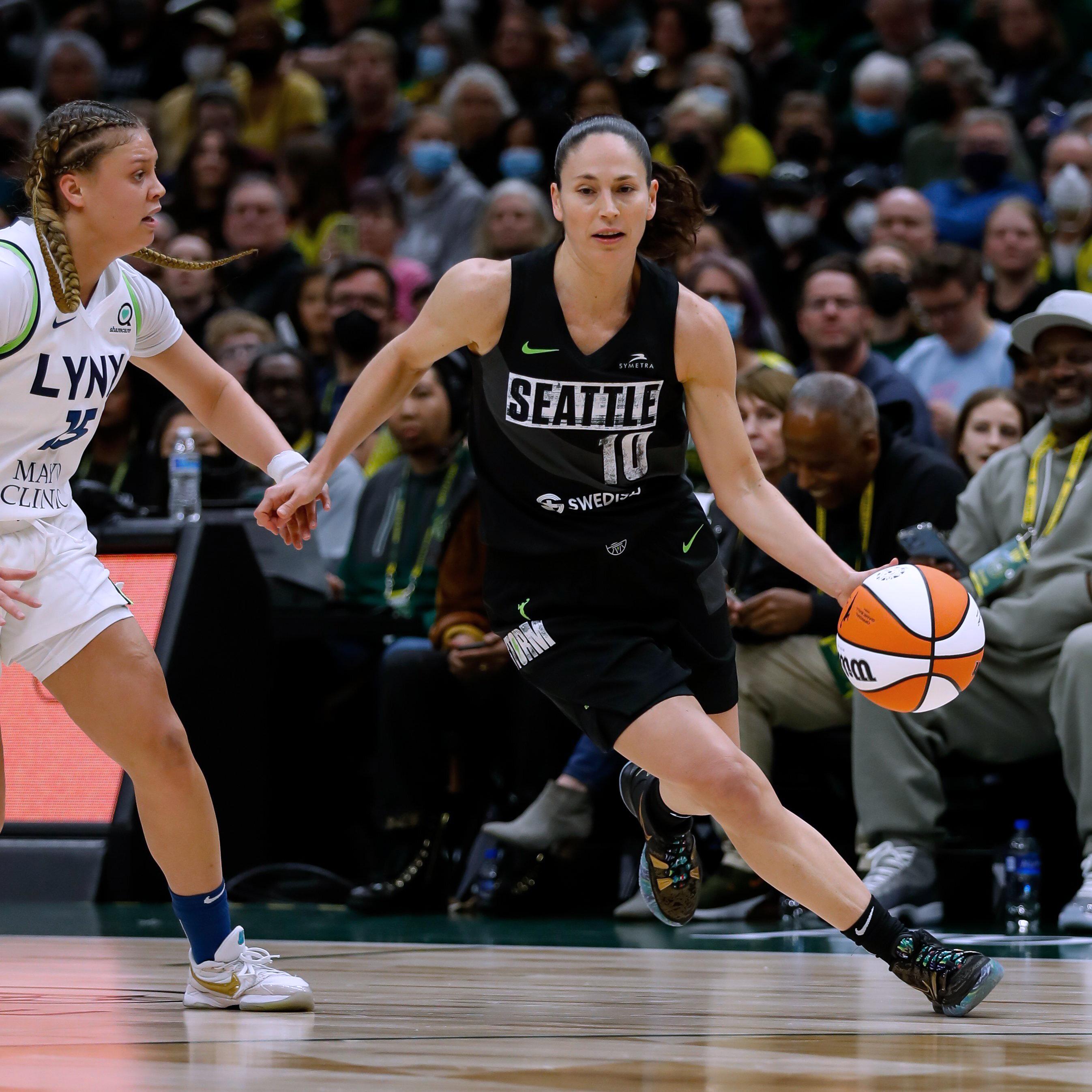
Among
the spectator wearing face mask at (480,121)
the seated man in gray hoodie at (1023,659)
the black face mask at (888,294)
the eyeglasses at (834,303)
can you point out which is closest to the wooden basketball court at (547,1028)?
the seated man in gray hoodie at (1023,659)

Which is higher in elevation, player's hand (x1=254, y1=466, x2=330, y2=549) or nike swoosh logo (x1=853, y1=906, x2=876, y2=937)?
player's hand (x1=254, y1=466, x2=330, y2=549)

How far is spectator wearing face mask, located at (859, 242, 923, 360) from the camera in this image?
318 inches

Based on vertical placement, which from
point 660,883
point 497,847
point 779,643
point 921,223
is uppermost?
point 921,223

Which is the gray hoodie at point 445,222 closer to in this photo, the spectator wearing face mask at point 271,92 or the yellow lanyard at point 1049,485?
the spectator wearing face mask at point 271,92

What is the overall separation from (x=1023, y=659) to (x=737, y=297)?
2.50m

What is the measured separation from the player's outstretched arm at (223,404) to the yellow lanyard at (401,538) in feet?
10.1

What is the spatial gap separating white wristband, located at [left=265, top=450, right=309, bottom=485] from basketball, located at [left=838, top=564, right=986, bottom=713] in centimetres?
125

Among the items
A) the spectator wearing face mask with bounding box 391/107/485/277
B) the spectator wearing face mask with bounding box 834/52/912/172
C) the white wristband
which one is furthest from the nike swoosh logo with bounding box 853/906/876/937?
the spectator wearing face mask with bounding box 834/52/912/172

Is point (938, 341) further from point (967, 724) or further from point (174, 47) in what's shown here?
point (174, 47)

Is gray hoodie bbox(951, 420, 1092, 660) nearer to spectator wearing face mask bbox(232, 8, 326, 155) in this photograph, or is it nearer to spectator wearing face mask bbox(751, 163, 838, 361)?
spectator wearing face mask bbox(751, 163, 838, 361)

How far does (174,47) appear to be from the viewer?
1359cm

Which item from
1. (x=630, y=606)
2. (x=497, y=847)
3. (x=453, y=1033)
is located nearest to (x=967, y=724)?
(x=497, y=847)

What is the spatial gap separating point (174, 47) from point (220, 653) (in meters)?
8.27

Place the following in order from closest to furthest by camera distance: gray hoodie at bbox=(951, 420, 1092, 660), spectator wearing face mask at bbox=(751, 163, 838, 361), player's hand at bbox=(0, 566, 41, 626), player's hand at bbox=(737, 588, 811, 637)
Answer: player's hand at bbox=(0, 566, 41, 626) → gray hoodie at bbox=(951, 420, 1092, 660) → player's hand at bbox=(737, 588, 811, 637) → spectator wearing face mask at bbox=(751, 163, 838, 361)
